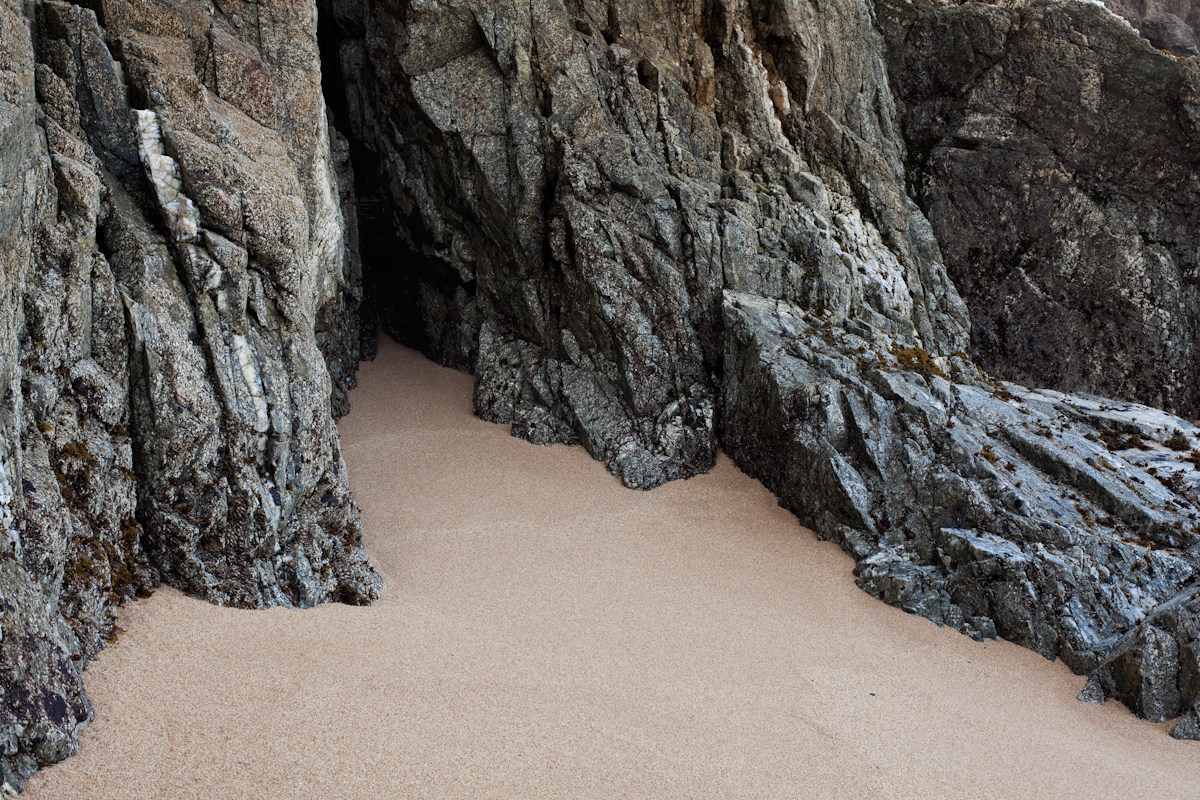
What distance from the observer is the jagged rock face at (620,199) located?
869 inches

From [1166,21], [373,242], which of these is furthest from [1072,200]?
[373,242]

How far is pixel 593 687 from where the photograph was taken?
1295 cm

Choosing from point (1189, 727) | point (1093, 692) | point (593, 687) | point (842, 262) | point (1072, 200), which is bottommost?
point (593, 687)

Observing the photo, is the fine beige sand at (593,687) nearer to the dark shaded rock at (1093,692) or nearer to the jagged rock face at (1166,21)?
the dark shaded rock at (1093,692)

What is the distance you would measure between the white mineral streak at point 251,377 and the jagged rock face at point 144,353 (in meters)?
0.03

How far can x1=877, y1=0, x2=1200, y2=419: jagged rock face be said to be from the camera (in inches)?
1078

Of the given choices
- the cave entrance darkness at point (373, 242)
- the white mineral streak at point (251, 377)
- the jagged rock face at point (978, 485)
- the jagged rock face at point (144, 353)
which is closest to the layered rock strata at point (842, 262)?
the jagged rock face at point (978, 485)

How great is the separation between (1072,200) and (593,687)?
24430mm

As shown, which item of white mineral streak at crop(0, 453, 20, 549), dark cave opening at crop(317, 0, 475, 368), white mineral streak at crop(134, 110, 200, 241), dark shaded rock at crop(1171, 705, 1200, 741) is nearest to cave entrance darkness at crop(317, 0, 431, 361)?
dark cave opening at crop(317, 0, 475, 368)

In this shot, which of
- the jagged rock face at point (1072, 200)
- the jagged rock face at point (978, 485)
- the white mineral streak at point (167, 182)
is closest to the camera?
the white mineral streak at point (167, 182)

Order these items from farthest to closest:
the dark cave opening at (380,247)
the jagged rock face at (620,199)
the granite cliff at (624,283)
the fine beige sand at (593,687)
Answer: the dark cave opening at (380,247), the jagged rock face at (620,199), the granite cliff at (624,283), the fine beige sand at (593,687)

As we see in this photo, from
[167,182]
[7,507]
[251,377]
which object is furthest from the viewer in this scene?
[251,377]

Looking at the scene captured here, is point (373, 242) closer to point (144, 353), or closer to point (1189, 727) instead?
point (144, 353)

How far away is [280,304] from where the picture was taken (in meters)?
14.6
